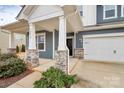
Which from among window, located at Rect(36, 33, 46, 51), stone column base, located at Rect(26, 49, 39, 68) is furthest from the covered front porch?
window, located at Rect(36, 33, 46, 51)

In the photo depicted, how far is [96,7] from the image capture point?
1373 centimetres

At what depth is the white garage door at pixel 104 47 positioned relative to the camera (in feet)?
38.7

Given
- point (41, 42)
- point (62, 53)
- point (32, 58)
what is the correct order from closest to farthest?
point (62, 53) → point (32, 58) → point (41, 42)

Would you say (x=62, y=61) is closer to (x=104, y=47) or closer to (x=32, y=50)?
(x=32, y=50)

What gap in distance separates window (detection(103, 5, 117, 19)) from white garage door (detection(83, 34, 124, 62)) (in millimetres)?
2079

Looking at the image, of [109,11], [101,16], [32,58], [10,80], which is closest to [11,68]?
[10,80]

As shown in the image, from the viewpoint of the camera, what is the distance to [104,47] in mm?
12414

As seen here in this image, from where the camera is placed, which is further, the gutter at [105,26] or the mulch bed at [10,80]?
the gutter at [105,26]

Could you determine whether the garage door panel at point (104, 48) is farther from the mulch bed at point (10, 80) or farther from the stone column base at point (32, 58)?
the mulch bed at point (10, 80)

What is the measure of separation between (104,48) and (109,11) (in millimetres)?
3522

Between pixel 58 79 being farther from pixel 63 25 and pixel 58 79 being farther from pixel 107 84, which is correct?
pixel 63 25

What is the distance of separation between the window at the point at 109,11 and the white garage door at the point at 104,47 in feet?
6.82

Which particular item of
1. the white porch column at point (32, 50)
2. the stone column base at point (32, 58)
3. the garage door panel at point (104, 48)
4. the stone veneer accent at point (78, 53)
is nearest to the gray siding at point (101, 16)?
the garage door panel at point (104, 48)
